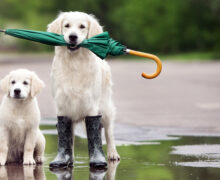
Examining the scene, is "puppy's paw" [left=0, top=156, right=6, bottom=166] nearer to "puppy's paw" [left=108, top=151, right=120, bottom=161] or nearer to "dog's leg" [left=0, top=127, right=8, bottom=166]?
"dog's leg" [left=0, top=127, right=8, bottom=166]

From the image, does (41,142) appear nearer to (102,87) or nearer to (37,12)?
(102,87)

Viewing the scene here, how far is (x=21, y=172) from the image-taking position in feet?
31.2

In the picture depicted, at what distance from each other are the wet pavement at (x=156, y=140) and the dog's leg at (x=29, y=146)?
205 millimetres

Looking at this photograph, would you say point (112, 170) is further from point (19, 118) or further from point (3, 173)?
point (19, 118)

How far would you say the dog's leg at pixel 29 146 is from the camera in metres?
10.2

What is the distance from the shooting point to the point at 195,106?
19.8 meters

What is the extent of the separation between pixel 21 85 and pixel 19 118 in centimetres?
42

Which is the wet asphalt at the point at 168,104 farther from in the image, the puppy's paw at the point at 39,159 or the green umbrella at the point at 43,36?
the green umbrella at the point at 43,36

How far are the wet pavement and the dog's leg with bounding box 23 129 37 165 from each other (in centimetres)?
21

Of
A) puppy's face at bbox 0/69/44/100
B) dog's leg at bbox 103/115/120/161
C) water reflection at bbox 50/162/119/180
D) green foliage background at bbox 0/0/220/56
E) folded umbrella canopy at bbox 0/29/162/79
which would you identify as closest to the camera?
water reflection at bbox 50/162/119/180

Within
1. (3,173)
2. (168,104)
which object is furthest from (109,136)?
(168,104)

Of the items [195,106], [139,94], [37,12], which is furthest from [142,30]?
[195,106]

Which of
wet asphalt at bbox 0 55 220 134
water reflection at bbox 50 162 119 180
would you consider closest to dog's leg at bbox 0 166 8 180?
water reflection at bbox 50 162 119 180

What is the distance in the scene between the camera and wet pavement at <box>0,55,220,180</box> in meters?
Result: 9.26
